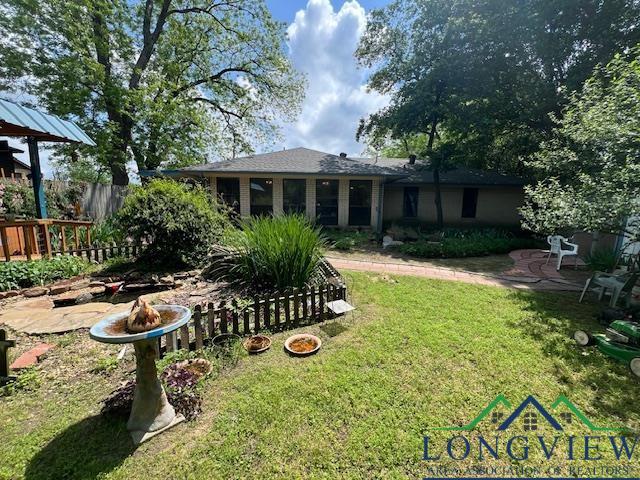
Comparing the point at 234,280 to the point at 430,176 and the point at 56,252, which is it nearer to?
the point at 56,252

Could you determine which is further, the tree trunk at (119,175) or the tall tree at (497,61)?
the tree trunk at (119,175)

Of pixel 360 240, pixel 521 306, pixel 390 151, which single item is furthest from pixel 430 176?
pixel 390 151

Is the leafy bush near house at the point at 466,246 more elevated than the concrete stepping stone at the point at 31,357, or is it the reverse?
the leafy bush near house at the point at 466,246

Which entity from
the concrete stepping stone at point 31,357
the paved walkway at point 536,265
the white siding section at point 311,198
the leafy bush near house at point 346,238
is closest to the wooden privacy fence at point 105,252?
the concrete stepping stone at point 31,357

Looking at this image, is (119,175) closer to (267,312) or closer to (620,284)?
(267,312)

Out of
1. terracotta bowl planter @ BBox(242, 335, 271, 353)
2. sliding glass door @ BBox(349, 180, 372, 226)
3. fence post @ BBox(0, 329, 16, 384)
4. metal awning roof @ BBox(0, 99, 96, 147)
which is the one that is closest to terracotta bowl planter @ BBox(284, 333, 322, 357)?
terracotta bowl planter @ BBox(242, 335, 271, 353)

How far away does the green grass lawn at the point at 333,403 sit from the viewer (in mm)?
2039

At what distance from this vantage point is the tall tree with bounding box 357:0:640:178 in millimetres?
10203

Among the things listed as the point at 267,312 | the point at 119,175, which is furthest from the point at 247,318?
the point at 119,175

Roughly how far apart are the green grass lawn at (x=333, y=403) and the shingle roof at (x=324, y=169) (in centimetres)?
892

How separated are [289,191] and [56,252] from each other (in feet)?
27.8

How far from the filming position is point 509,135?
43.3 ft

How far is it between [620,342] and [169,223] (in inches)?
303

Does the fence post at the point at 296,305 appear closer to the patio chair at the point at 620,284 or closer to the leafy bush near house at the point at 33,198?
the patio chair at the point at 620,284
